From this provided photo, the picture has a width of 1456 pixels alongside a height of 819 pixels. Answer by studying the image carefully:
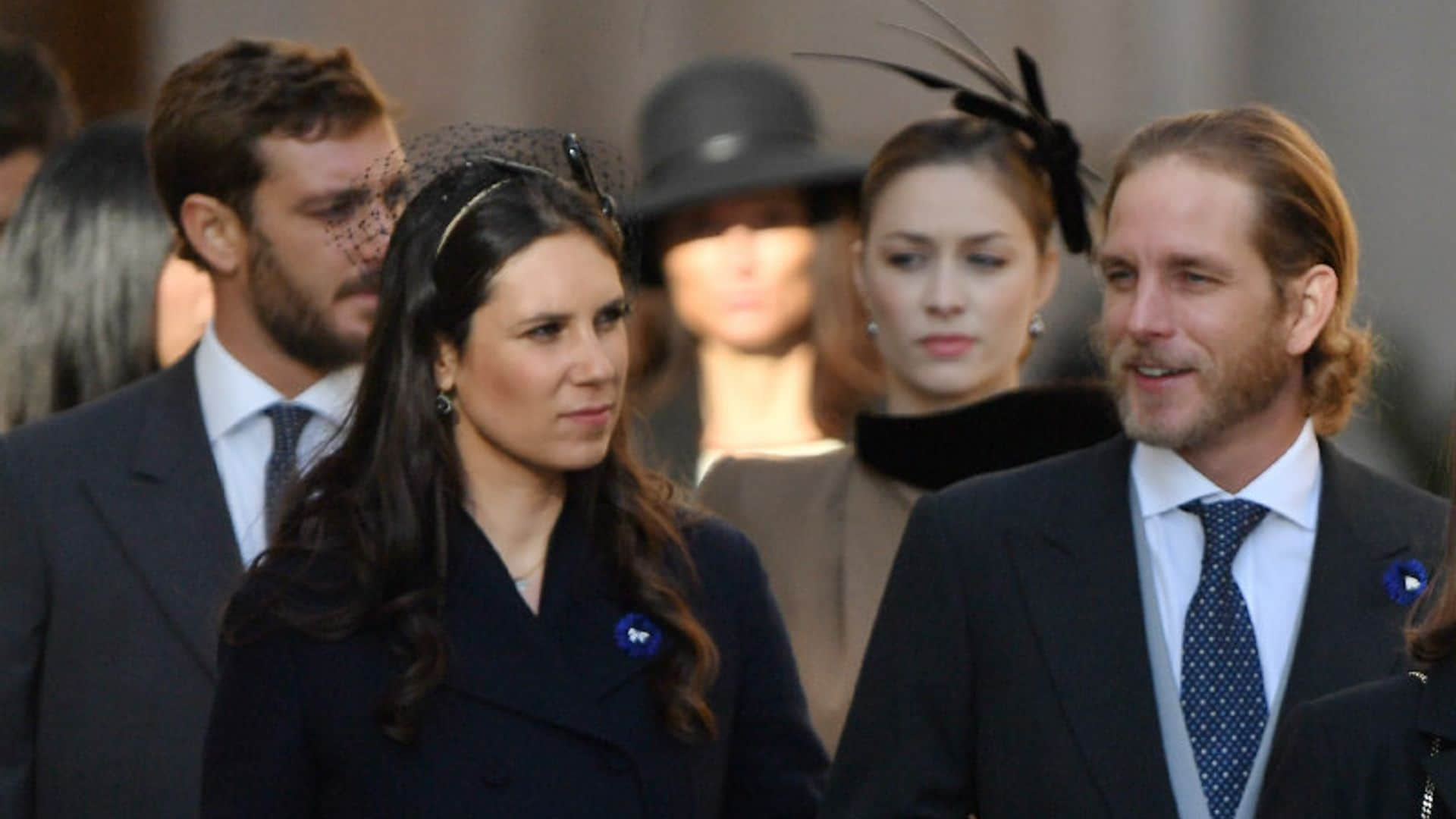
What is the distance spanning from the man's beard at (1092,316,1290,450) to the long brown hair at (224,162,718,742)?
0.65 meters

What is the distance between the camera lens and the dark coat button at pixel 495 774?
14.8ft

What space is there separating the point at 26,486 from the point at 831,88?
679 cm

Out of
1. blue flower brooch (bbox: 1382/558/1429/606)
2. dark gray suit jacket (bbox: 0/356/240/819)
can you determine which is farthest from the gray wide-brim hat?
blue flower brooch (bbox: 1382/558/1429/606)

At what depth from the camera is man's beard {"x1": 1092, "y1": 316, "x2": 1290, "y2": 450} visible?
182 inches

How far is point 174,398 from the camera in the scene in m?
5.28

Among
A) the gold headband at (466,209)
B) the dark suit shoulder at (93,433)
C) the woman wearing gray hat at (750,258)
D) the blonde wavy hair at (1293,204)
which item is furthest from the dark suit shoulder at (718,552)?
the woman wearing gray hat at (750,258)

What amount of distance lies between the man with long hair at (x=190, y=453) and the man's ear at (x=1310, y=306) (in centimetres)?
145

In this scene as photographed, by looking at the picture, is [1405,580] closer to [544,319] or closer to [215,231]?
[544,319]

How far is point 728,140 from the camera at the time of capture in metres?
7.17

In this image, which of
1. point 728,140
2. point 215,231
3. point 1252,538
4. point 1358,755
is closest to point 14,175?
point 728,140

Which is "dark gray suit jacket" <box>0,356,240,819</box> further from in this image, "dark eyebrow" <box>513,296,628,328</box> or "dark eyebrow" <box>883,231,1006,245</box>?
"dark eyebrow" <box>883,231,1006,245</box>

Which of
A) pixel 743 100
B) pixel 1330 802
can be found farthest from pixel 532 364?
pixel 743 100

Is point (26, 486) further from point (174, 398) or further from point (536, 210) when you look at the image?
point (536, 210)

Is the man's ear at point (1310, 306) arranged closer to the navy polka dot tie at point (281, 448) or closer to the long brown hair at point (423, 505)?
the long brown hair at point (423, 505)
